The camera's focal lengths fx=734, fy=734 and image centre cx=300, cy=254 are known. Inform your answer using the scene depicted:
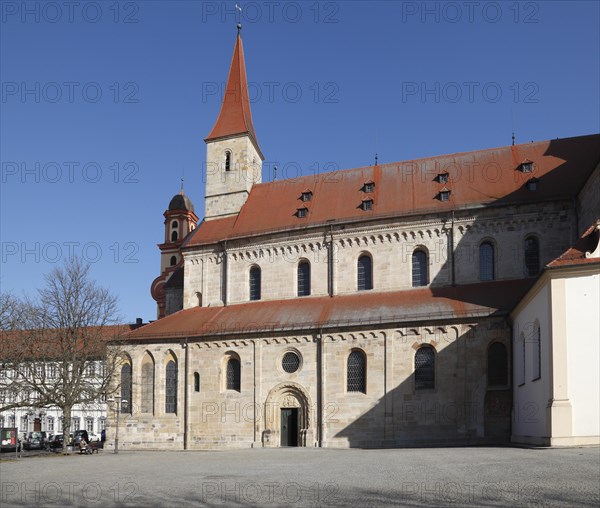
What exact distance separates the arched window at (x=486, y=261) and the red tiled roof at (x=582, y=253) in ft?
36.1

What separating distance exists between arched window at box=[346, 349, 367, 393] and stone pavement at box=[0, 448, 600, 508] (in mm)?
13649

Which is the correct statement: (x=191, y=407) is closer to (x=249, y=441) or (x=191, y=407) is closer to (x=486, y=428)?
(x=249, y=441)

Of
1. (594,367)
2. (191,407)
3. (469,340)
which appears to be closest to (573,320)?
(594,367)

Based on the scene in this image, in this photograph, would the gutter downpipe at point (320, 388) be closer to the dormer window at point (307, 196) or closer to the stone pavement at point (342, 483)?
the dormer window at point (307, 196)

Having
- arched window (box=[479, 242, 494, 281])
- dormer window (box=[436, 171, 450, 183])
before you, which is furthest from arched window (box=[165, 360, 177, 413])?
dormer window (box=[436, 171, 450, 183])

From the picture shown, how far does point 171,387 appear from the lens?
40.6 metres

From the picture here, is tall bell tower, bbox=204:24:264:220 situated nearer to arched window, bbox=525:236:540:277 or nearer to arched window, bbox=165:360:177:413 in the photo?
arched window, bbox=165:360:177:413

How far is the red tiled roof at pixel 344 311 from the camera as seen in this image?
Result: 3478cm

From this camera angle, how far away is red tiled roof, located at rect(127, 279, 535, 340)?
3478cm

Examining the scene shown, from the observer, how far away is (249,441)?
37.7 m

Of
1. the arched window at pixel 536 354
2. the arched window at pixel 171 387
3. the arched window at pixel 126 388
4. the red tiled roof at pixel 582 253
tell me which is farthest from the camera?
the arched window at pixel 126 388

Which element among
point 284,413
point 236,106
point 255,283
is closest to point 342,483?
point 284,413

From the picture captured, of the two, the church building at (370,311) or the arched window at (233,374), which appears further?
the arched window at (233,374)

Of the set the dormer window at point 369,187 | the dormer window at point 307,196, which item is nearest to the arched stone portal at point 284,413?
the dormer window at point 307,196
